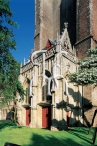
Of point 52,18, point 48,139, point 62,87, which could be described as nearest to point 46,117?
point 62,87

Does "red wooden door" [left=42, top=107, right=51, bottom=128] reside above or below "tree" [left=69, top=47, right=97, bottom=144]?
below

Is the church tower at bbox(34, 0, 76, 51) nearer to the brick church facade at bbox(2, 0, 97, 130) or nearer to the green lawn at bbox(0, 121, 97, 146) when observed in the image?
the brick church facade at bbox(2, 0, 97, 130)

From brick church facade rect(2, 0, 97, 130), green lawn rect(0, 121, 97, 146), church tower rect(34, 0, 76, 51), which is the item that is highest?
church tower rect(34, 0, 76, 51)

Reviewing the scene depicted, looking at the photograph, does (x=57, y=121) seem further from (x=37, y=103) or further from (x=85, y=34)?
(x=85, y=34)

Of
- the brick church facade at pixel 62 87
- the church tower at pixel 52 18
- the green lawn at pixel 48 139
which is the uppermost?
the church tower at pixel 52 18

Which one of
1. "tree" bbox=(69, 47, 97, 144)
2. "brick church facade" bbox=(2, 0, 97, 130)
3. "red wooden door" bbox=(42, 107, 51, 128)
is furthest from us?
"red wooden door" bbox=(42, 107, 51, 128)

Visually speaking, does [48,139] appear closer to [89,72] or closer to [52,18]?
[89,72]

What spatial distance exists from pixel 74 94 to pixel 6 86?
11.0 m

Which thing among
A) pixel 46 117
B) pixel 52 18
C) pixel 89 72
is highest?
pixel 52 18

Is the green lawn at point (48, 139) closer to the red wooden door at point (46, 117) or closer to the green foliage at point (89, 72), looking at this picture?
the green foliage at point (89, 72)

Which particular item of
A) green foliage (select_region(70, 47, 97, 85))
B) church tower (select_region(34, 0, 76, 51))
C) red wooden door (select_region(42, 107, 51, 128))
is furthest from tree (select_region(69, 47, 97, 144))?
church tower (select_region(34, 0, 76, 51))

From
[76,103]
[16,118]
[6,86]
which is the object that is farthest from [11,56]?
[16,118]

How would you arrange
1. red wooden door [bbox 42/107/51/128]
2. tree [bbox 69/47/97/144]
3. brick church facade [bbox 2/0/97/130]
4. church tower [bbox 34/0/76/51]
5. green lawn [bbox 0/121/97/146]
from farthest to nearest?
1. church tower [bbox 34/0/76/51]
2. red wooden door [bbox 42/107/51/128]
3. brick church facade [bbox 2/0/97/130]
4. tree [bbox 69/47/97/144]
5. green lawn [bbox 0/121/97/146]

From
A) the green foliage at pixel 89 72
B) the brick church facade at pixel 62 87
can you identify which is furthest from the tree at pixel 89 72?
the brick church facade at pixel 62 87
